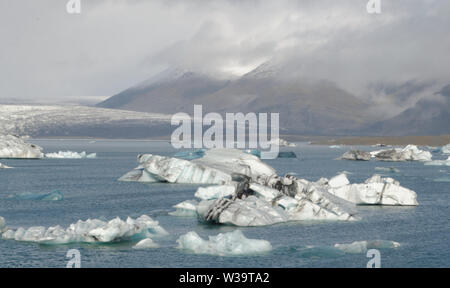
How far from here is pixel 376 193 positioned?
111 ft

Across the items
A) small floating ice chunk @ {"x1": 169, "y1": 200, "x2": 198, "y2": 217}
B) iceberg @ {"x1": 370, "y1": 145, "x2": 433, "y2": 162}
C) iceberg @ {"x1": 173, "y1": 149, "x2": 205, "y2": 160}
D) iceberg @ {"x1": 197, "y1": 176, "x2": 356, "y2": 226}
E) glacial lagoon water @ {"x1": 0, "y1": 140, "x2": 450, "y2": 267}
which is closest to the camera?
glacial lagoon water @ {"x1": 0, "y1": 140, "x2": 450, "y2": 267}

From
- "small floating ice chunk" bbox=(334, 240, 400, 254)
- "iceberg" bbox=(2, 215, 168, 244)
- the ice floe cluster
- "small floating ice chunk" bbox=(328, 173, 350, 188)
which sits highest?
"small floating ice chunk" bbox=(328, 173, 350, 188)

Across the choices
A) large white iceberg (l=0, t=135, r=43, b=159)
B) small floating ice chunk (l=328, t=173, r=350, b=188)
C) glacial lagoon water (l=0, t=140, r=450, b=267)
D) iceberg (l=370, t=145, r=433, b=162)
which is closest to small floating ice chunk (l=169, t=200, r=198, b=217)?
glacial lagoon water (l=0, t=140, r=450, b=267)

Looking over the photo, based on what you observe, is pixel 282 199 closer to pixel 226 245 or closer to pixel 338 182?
pixel 338 182

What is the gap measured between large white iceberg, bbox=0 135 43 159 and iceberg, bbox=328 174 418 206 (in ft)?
178

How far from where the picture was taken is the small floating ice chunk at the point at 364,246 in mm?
21078

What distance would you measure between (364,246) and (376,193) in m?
13.0

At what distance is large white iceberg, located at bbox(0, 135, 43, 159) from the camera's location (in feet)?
252

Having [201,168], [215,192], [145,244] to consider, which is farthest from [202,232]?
[201,168]

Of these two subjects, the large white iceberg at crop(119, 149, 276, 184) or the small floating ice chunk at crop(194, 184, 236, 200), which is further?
the large white iceberg at crop(119, 149, 276, 184)

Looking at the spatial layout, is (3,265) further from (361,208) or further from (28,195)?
(361,208)

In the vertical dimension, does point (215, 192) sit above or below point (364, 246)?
above

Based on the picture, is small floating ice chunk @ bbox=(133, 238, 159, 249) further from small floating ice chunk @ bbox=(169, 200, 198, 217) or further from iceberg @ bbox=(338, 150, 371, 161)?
iceberg @ bbox=(338, 150, 371, 161)
